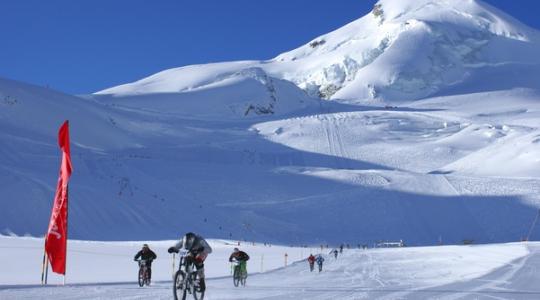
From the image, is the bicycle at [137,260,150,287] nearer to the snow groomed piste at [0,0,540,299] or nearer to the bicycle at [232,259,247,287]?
the snow groomed piste at [0,0,540,299]

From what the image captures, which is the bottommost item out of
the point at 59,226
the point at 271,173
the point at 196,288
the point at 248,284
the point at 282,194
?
the point at 196,288

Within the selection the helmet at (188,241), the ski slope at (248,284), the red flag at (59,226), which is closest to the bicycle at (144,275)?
the ski slope at (248,284)

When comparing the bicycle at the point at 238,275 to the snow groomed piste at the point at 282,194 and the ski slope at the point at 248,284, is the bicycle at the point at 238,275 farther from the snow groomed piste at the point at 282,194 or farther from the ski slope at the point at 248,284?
the snow groomed piste at the point at 282,194

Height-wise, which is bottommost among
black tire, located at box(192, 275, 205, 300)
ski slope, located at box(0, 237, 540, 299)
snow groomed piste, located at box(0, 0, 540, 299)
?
black tire, located at box(192, 275, 205, 300)

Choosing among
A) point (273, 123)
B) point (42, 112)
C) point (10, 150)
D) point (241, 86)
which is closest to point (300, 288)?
point (10, 150)

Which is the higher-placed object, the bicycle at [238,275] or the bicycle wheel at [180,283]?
the bicycle at [238,275]

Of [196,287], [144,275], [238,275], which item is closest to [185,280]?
[196,287]

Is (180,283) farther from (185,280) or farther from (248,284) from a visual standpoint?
(248,284)

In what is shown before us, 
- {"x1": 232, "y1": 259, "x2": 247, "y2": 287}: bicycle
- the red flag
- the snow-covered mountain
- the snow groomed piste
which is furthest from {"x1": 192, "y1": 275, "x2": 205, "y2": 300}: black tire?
the snow-covered mountain

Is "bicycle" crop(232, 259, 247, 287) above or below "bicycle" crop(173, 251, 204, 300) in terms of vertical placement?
above

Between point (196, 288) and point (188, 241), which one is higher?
point (188, 241)

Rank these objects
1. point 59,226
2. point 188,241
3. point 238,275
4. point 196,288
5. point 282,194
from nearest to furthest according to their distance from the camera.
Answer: point 188,241 → point 196,288 → point 59,226 → point 238,275 → point 282,194

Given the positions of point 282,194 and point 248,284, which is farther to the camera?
point 282,194

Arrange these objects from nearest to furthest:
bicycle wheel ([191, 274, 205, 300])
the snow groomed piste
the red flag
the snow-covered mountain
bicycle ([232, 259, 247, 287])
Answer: bicycle wheel ([191, 274, 205, 300]) → the red flag → bicycle ([232, 259, 247, 287]) → the snow groomed piste → the snow-covered mountain
